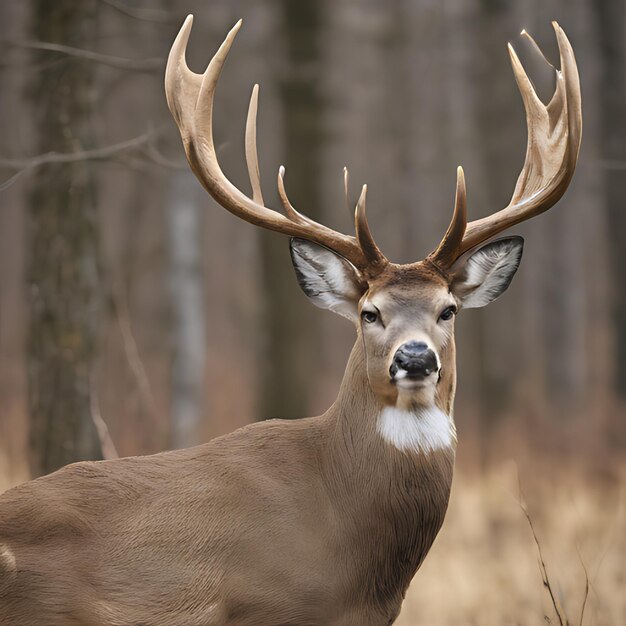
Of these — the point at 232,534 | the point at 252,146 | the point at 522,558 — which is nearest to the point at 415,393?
the point at 232,534

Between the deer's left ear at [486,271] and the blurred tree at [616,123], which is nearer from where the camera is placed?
the deer's left ear at [486,271]

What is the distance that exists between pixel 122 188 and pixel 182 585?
22.6 m

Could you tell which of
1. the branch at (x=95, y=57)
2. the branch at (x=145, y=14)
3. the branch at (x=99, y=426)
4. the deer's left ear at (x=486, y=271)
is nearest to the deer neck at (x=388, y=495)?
the deer's left ear at (x=486, y=271)

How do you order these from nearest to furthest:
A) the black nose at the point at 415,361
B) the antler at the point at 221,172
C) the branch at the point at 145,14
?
the black nose at the point at 415,361 → the antler at the point at 221,172 → the branch at the point at 145,14

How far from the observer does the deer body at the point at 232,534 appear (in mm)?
4484

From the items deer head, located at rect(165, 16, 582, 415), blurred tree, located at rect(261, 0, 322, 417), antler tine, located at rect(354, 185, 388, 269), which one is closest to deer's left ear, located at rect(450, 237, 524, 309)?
deer head, located at rect(165, 16, 582, 415)

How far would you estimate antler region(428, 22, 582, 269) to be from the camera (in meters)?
4.83

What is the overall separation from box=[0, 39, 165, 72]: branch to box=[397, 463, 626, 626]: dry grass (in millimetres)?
3563

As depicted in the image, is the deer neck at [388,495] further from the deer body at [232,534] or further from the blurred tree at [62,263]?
the blurred tree at [62,263]

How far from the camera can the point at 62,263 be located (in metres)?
7.35

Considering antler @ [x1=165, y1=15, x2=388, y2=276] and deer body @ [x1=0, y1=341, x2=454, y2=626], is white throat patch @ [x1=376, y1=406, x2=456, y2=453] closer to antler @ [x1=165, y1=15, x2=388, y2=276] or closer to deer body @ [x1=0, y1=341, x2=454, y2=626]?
deer body @ [x1=0, y1=341, x2=454, y2=626]

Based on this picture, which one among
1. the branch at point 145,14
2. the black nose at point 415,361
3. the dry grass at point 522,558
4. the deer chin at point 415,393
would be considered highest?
the branch at point 145,14

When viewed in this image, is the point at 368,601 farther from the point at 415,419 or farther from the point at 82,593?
the point at 82,593

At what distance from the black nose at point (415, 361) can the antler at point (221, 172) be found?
1.98 ft
